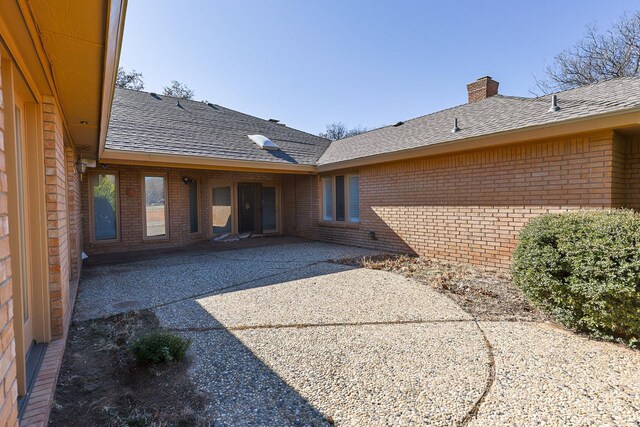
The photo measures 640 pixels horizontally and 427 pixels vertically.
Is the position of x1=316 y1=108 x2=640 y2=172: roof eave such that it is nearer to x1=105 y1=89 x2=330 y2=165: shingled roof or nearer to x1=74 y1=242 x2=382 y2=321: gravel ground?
x1=74 y1=242 x2=382 y2=321: gravel ground

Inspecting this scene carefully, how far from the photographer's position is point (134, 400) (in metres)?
2.41

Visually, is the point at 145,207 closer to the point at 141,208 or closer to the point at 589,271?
the point at 141,208

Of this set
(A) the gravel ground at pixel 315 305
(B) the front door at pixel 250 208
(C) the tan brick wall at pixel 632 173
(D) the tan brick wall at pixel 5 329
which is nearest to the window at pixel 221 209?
(B) the front door at pixel 250 208

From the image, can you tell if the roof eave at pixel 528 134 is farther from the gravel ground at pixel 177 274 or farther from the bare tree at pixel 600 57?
the bare tree at pixel 600 57

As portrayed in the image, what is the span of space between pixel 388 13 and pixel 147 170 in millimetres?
8822

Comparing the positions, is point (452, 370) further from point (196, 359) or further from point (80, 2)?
point (80, 2)

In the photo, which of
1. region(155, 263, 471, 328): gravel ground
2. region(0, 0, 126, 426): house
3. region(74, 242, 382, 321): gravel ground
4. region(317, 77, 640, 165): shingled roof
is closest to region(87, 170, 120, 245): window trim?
region(74, 242, 382, 321): gravel ground

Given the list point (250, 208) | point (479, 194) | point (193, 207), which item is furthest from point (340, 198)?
point (193, 207)

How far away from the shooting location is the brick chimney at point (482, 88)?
1027cm

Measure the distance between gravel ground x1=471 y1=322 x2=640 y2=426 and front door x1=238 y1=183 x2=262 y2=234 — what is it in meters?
10.5

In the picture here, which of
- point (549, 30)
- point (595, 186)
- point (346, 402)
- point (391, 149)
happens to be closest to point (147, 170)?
point (391, 149)

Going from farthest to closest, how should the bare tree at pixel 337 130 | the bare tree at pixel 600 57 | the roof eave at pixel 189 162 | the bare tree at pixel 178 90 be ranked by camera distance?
the bare tree at pixel 337 130 < the bare tree at pixel 178 90 < the bare tree at pixel 600 57 < the roof eave at pixel 189 162

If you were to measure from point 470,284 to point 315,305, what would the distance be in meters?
2.89

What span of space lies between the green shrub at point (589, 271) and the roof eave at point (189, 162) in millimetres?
7439
